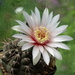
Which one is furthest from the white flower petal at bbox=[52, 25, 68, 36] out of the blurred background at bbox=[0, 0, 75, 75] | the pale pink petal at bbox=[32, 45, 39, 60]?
the blurred background at bbox=[0, 0, 75, 75]

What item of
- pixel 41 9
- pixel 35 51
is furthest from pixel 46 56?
pixel 41 9

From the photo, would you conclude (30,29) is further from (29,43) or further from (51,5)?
(51,5)

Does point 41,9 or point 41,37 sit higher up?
point 41,9

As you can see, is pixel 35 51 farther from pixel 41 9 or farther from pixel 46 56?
pixel 41 9

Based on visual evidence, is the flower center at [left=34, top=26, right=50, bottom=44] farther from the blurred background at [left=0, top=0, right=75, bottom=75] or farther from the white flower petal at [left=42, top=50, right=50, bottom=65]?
the blurred background at [left=0, top=0, right=75, bottom=75]

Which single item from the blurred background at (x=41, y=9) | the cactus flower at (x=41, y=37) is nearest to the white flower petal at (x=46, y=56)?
the cactus flower at (x=41, y=37)

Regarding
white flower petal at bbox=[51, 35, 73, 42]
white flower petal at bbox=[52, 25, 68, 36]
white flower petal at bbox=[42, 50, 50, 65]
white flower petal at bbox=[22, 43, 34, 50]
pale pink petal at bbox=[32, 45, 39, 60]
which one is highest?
white flower petal at bbox=[52, 25, 68, 36]

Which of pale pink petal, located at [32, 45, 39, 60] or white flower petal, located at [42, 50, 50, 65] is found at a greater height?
pale pink petal, located at [32, 45, 39, 60]

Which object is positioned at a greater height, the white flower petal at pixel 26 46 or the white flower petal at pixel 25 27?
the white flower petal at pixel 25 27

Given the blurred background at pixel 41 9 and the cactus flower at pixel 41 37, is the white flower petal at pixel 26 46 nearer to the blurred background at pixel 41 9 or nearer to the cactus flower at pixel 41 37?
the cactus flower at pixel 41 37
